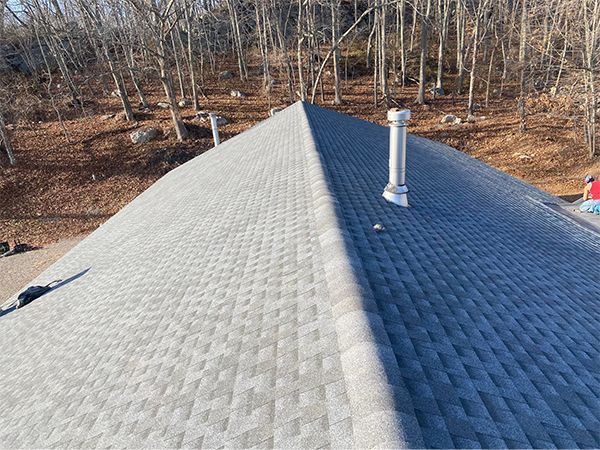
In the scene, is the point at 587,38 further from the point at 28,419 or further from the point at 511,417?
the point at 28,419

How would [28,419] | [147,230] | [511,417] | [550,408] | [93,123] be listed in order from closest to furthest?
[511,417] → [550,408] → [28,419] → [147,230] → [93,123]

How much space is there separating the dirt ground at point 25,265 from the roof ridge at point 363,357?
38.0ft

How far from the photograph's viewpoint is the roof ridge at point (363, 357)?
4.79ft

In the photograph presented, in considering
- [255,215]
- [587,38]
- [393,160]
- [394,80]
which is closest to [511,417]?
[393,160]

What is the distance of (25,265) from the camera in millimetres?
12461

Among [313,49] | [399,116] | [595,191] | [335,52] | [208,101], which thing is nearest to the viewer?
[399,116]

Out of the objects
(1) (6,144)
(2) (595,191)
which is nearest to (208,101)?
(1) (6,144)

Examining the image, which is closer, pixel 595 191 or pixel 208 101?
pixel 595 191

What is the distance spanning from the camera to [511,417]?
5.84 feet

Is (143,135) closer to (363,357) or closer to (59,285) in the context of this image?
(59,285)

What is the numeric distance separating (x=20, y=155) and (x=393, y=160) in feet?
70.8

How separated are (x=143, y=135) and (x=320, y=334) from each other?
20425 millimetres

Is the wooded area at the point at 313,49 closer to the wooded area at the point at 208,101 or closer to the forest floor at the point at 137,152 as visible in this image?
the wooded area at the point at 208,101

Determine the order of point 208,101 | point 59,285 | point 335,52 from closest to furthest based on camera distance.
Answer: point 59,285, point 335,52, point 208,101
